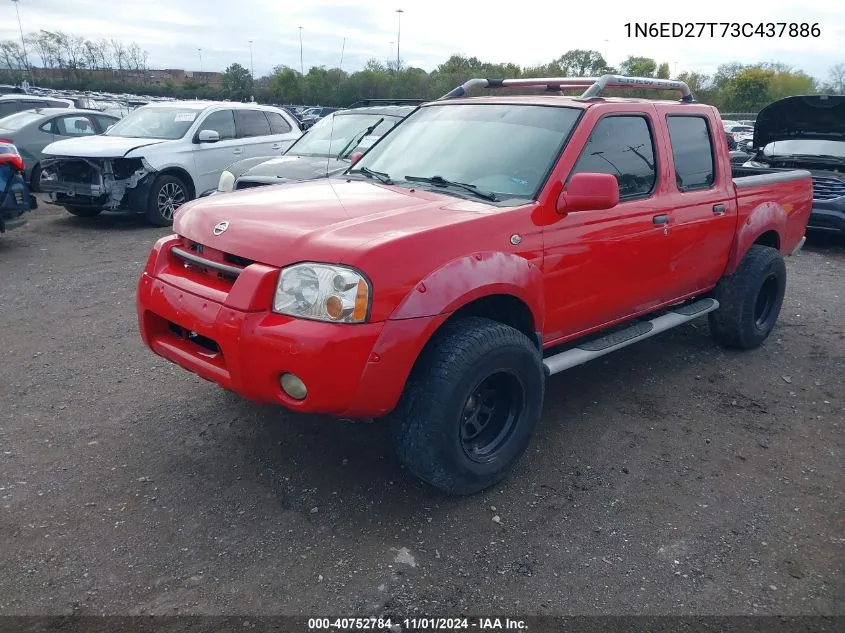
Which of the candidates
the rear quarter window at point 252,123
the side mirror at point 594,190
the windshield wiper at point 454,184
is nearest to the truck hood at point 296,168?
the rear quarter window at point 252,123

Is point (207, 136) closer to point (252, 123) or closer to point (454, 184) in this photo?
point (252, 123)

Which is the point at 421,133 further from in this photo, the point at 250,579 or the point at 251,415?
the point at 250,579

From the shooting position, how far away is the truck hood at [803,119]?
835 centimetres

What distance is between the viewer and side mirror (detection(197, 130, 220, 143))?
9.85m

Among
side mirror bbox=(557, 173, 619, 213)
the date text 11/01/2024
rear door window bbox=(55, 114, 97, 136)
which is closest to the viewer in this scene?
the date text 11/01/2024

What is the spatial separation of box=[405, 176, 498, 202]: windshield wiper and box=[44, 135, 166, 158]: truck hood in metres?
6.73

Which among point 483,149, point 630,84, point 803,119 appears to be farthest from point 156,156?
point 803,119

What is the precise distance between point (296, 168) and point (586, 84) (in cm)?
380

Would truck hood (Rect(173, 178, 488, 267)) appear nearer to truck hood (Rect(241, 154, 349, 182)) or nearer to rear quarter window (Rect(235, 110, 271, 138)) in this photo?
truck hood (Rect(241, 154, 349, 182))

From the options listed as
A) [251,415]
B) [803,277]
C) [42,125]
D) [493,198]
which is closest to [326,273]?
[493,198]

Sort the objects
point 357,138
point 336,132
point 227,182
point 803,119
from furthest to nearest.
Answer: point 803,119 < point 336,132 < point 357,138 < point 227,182

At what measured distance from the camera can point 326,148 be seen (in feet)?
27.5

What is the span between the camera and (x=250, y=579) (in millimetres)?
2693

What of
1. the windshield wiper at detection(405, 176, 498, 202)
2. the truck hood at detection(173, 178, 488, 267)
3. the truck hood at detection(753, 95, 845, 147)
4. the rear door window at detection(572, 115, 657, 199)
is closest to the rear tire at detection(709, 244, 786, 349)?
the rear door window at detection(572, 115, 657, 199)
